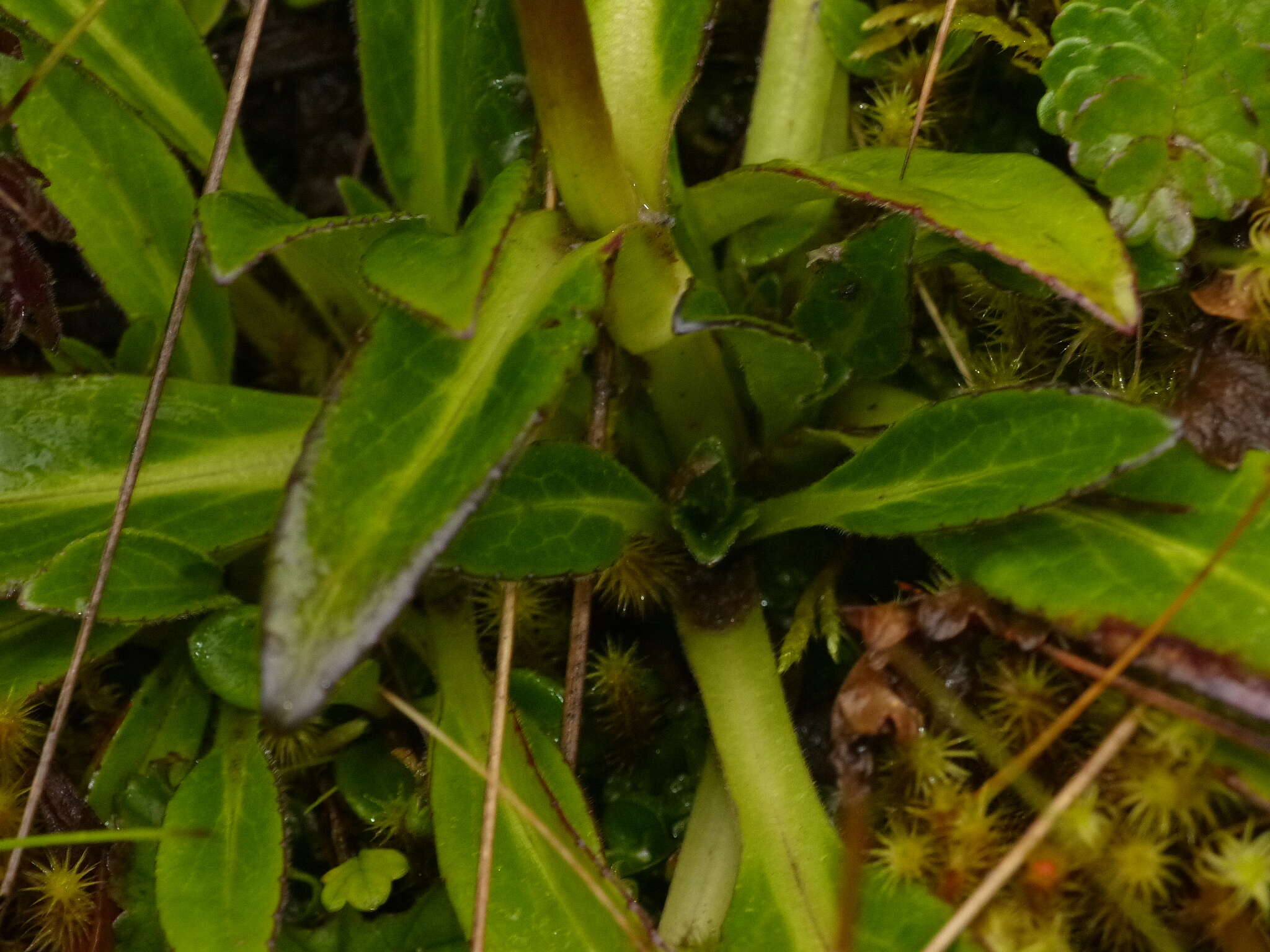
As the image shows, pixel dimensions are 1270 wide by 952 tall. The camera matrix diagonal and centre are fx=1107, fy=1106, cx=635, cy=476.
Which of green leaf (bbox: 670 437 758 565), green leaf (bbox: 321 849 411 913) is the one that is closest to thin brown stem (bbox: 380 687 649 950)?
green leaf (bbox: 321 849 411 913)

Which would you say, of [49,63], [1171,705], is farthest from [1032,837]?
[49,63]

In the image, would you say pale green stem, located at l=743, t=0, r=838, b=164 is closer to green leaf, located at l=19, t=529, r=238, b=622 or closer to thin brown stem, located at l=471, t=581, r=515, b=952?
thin brown stem, located at l=471, t=581, r=515, b=952

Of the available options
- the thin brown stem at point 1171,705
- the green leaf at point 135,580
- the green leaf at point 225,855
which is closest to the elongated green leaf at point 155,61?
the green leaf at point 135,580

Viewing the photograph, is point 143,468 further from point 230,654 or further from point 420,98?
point 420,98

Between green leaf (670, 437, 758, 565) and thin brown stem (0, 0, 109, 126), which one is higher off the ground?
thin brown stem (0, 0, 109, 126)

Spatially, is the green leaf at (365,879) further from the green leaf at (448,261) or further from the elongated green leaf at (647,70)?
the elongated green leaf at (647,70)

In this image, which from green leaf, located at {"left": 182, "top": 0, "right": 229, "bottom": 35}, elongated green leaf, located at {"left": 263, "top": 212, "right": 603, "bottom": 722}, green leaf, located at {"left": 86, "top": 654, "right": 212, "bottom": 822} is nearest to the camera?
elongated green leaf, located at {"left": 263, "top": 212, "right": 603, "bottom": 722}
